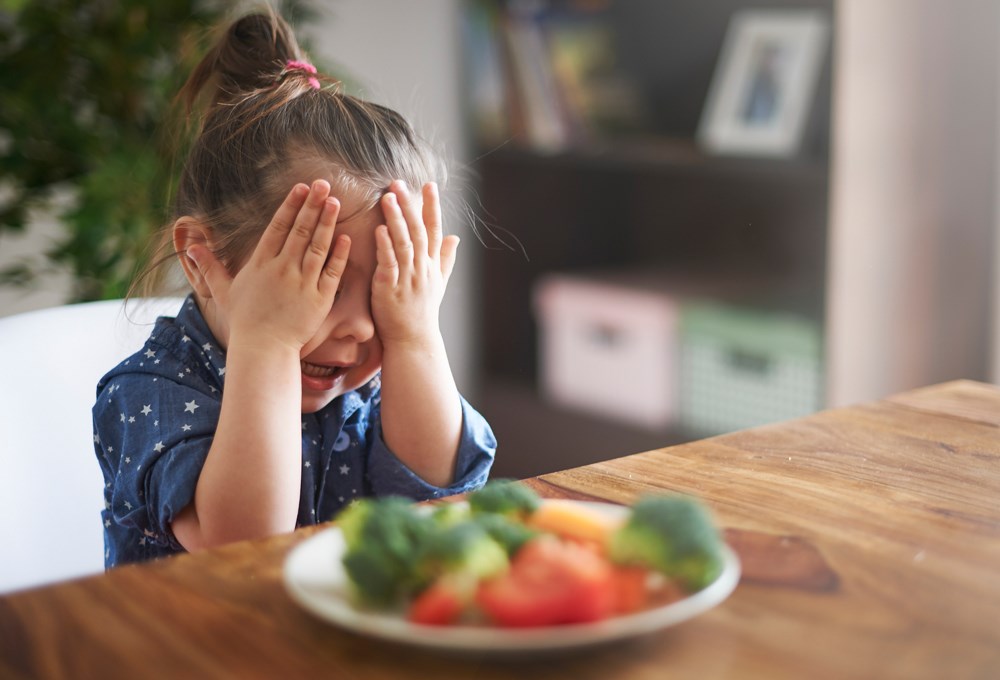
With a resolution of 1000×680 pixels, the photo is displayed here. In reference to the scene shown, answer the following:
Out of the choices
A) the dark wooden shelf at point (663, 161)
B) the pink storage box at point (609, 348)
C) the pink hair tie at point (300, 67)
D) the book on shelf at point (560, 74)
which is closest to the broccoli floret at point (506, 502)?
the pink hair tie at point (300, 67)

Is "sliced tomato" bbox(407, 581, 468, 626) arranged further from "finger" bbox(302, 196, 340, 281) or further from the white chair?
the white chair

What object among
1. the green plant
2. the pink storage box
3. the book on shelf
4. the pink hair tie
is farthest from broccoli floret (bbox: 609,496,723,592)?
the book on shelf

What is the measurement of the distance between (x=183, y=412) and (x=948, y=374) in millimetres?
1663

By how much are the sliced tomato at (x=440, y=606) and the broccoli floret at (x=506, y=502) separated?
0.10 metres

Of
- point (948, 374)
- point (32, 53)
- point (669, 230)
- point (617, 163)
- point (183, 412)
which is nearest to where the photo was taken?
point (183, 412)

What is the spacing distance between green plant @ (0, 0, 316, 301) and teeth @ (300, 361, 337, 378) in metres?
0.89

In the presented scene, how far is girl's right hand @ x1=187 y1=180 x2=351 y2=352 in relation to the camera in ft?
2.75

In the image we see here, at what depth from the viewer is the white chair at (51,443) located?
918 millimetres

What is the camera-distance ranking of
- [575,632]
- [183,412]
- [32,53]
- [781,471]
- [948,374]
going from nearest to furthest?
[575,632], [781,471], [183,412], [32,53], [948,374]

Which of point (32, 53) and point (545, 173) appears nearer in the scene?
point (32, 53)

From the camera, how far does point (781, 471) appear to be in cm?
77

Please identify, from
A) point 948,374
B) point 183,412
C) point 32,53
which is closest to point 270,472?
point 183,412

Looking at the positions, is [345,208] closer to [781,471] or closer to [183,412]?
[183,412]

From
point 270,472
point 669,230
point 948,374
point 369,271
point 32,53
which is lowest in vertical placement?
point 948,374
